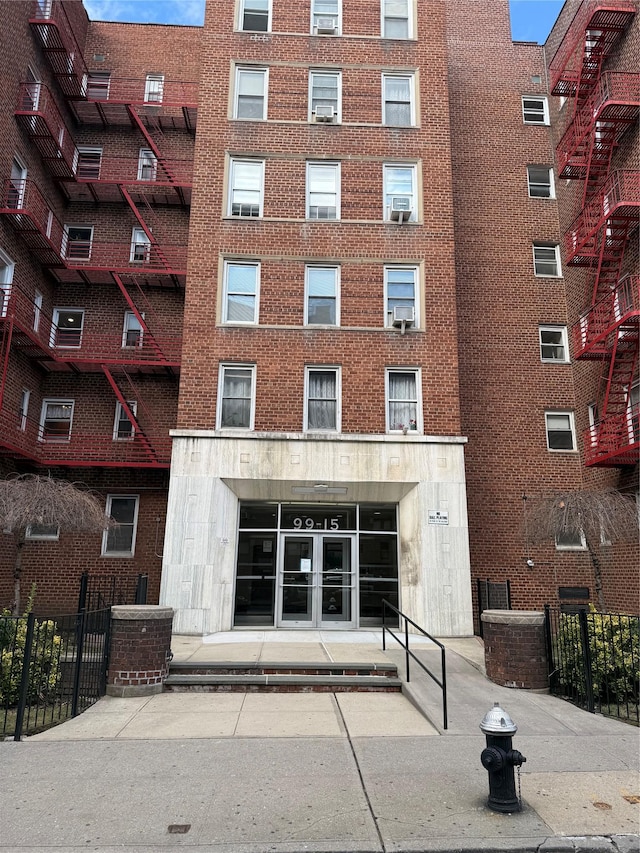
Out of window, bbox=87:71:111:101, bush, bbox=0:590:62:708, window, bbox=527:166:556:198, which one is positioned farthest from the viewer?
window, bbox=87:71:111:101

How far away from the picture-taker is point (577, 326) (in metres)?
19.1

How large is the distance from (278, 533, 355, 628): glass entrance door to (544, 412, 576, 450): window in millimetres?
7274

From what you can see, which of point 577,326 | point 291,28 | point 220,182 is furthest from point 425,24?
point 577,326

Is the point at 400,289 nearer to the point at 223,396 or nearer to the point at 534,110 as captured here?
the point at 223,396

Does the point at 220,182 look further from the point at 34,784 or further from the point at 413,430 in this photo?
the point at 34,784

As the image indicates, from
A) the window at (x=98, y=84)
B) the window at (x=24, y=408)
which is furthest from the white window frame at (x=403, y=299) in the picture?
the window at (x=98, y=84)

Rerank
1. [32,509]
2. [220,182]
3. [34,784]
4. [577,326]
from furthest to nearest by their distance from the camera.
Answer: [577,326]
[220,182]
[32,509]
[34,784]

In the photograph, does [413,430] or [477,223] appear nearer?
[413,430]

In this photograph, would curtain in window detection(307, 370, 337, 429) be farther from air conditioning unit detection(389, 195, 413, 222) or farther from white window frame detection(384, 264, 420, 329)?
air conditioning unit detection(389, 195, 413, 222)

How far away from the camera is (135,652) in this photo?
949cm

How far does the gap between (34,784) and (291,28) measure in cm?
2097

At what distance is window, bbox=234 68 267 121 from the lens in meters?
18.8

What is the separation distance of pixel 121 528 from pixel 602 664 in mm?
13978

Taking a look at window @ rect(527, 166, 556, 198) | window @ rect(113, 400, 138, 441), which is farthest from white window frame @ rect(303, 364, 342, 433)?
window @ rect(527, 166, 556, 198)
